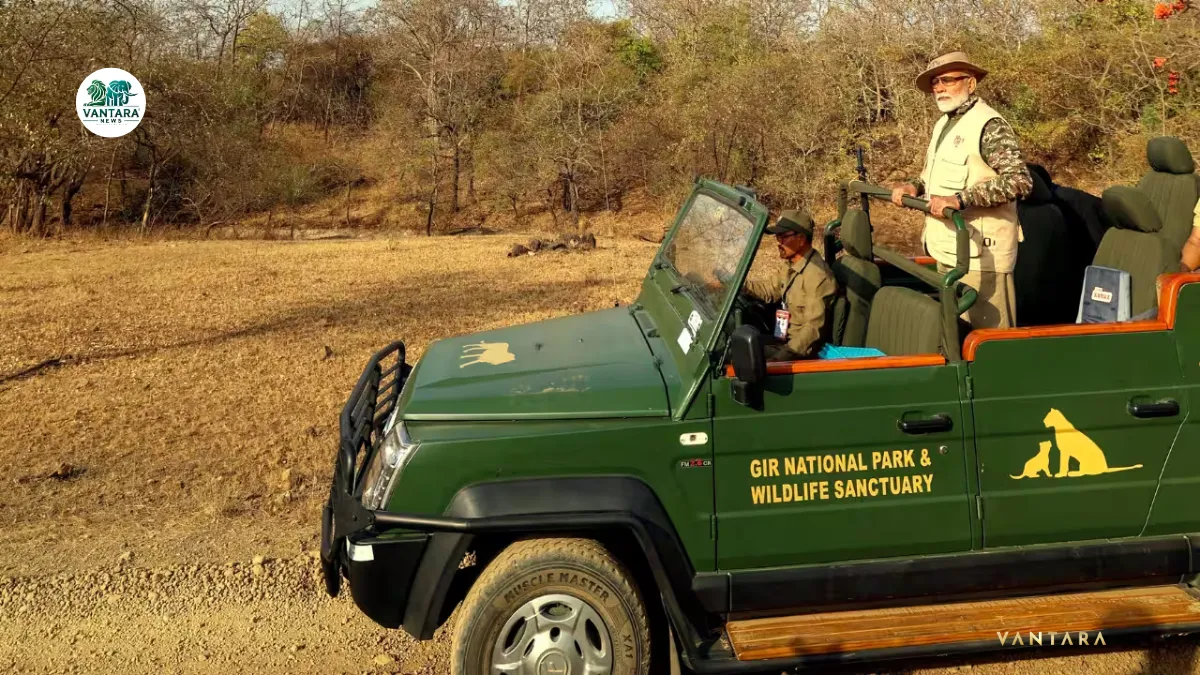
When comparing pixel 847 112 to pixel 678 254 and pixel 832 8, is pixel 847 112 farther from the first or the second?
pixel 678 254

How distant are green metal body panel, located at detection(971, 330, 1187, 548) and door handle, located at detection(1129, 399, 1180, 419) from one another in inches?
0.8

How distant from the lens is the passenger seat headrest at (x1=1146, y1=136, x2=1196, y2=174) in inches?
190

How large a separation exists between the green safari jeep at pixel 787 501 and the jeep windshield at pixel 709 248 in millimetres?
38

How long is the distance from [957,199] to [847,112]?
69.5ft

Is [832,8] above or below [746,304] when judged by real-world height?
above

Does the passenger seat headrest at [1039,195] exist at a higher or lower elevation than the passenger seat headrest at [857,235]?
higher

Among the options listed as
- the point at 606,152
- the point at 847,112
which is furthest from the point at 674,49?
the point at 847,112

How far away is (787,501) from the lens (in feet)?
11.4

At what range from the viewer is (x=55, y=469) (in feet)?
20.4

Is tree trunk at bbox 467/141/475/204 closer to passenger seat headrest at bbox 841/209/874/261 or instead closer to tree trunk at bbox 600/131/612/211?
tree trunk at bbox 600/131/612/211

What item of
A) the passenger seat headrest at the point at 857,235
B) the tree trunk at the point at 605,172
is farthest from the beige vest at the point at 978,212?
the tree trunk at the point at 605,172

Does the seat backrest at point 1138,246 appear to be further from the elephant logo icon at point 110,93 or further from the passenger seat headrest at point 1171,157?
the elephant logo icon at point 110,93

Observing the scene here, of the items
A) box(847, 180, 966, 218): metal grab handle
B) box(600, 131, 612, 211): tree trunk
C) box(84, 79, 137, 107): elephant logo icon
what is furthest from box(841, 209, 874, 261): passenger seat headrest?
box(600, 131, 612, 211): tree trunk

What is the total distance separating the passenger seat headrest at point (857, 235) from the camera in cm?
463
